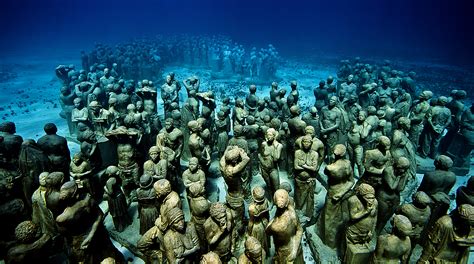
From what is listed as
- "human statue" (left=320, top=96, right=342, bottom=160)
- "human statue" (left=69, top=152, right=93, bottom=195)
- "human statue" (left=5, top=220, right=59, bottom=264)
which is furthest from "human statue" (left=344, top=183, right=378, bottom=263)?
"human statue" (left=69, top=152, right=93, bottom=195)

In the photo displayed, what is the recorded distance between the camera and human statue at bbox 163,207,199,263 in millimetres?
4434

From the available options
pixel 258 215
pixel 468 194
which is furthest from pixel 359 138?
pixel 258 215

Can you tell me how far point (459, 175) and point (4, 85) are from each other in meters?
35.6

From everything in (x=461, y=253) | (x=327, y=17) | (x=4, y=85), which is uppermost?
(x=327, y=17)

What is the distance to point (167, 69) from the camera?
31.9 metres

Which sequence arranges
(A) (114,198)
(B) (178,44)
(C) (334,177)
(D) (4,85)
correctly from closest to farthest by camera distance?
(C) (334,177) → (A) (114,198) → (D) (4,85) → (B) (178,44)

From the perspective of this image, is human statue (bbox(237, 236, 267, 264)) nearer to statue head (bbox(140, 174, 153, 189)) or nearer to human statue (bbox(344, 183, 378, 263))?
human statue (bbox(344, 183, 378, 263))

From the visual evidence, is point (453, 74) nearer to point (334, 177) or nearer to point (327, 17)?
point (334, 177)

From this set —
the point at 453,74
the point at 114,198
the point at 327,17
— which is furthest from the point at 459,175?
the point at 327,17

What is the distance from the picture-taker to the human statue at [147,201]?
632 centimetres

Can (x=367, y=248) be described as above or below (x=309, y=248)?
above

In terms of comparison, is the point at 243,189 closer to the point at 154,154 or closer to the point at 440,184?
the point at 154,154

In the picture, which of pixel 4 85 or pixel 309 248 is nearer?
pixel 309 248

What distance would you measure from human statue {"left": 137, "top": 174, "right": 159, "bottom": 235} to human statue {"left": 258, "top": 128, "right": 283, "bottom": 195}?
2.85m
